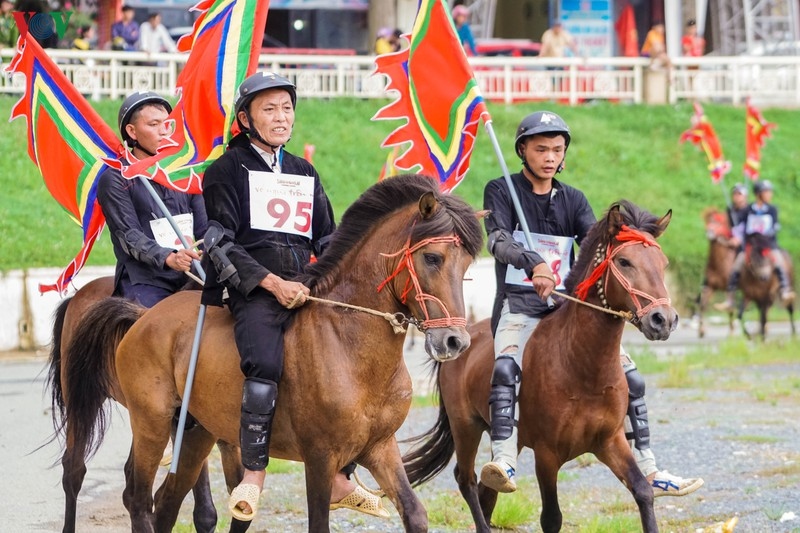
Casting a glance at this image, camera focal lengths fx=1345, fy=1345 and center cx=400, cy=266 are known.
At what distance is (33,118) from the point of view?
31.9 feet

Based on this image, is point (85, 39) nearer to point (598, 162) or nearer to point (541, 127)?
point (598, 162)

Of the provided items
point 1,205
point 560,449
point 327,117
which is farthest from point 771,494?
point 327,117

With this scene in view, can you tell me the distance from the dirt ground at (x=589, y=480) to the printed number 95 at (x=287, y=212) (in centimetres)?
251

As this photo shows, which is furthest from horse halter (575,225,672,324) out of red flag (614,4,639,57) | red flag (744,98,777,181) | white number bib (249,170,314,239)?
red flag (614,4,639,57)

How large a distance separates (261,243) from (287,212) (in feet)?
0.71

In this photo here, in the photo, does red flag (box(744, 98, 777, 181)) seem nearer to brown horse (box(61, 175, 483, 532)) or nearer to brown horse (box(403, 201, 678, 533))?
brown horse (box(403, 201, 678, 533))

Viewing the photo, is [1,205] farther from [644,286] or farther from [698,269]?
[644,286]

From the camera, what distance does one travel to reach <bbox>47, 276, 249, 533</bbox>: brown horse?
26.6 ft

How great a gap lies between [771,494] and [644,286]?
282cm

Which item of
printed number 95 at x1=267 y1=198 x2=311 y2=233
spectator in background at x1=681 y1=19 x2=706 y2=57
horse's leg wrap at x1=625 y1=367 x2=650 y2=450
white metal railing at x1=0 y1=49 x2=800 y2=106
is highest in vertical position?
spectator in background at x1=681 y1=19 x2=706 y2=57

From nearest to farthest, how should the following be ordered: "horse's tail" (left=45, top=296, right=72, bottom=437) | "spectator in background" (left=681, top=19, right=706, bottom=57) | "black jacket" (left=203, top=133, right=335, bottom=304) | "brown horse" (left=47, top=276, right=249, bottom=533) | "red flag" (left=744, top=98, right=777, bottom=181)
Result: "black jacket" (left=203, top=133, right=335, bottom=304), "brown horse" (left=47, top=276, right=249, bottom=533), "horse's tail" (left=45, top=296, right=72, bottom=437), "red flag" (left=744, top=98, right=777, bottom=181), "spectator in background" (left=681, top=19, right=706, bottom=57)

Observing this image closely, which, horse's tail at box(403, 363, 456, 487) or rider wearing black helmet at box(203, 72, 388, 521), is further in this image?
horse's tail at box(403, 363, 456, 487)

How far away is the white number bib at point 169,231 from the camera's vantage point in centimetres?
877

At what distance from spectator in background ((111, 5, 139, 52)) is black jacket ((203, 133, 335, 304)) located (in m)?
20.3
